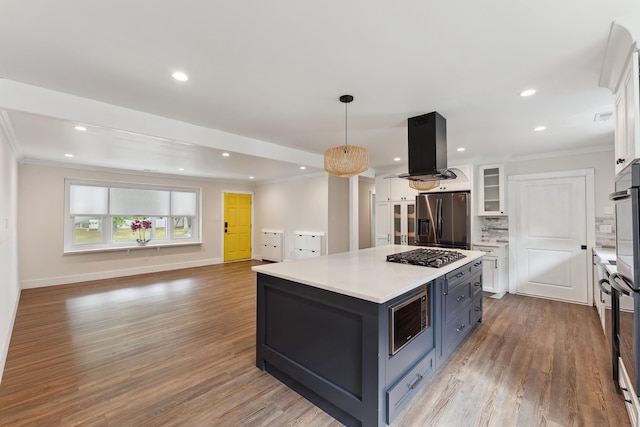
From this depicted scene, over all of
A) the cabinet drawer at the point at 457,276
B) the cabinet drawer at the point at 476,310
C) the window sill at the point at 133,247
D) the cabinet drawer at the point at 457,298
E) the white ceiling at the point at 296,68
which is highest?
the white ceiling at the point at 296,68

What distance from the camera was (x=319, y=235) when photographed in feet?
21.1

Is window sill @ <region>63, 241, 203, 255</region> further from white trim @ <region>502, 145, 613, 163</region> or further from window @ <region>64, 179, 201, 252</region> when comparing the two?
white trim @ <region>502, 145, 613, 163</region>

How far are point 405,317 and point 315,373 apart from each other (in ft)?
2.54

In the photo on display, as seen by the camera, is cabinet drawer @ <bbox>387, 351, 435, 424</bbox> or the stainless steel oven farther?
cabinet drawer @ <bbox>387, 351, 435, 424</bbox>

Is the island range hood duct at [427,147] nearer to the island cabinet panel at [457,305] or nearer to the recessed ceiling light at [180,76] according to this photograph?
the island cabinet panel at [457,305]

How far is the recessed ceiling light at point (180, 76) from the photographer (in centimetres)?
220

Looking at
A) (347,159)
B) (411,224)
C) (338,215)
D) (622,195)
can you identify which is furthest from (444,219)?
(622,195)

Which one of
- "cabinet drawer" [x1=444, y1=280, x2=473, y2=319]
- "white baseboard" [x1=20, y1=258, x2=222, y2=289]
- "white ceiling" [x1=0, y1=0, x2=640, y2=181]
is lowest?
"white baseboard" [x1=20, y1=258, x2=222, y2=289]

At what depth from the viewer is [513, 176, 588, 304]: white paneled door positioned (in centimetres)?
435

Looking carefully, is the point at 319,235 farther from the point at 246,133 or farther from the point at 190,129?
the point at 190,129

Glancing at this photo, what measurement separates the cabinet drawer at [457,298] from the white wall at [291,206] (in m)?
3.63

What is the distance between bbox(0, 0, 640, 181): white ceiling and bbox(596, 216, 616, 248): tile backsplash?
4.05 ft

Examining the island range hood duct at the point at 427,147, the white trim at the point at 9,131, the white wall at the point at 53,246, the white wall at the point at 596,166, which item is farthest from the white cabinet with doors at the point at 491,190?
the white wall at the point at 53,246

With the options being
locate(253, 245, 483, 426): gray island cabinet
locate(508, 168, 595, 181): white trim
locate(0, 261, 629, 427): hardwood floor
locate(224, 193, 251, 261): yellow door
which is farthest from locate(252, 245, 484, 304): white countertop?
locate(224, 193, 251, 261): yellow door
